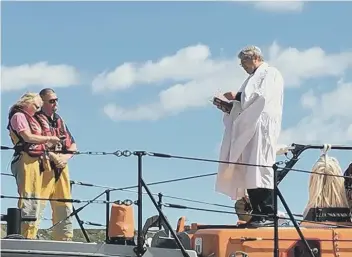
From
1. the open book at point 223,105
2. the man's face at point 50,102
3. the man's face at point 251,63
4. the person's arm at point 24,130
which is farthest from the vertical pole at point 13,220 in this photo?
the man's face at point 251,63

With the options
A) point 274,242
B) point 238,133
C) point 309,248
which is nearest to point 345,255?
→ point 309,248

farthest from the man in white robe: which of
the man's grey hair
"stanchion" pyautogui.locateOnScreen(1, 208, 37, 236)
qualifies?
"stanchion" pyautogui.locateOnScreen(1, 208, 37, 236)

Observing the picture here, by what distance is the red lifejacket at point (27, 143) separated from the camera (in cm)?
762

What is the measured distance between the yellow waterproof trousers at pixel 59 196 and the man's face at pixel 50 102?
0.60 m

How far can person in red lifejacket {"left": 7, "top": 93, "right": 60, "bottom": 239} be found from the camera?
299 inches

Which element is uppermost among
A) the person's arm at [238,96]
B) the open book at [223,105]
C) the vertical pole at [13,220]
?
the person's arm at [238,96]

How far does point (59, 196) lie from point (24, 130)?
2.76ft

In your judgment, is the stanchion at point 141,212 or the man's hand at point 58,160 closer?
the stanchion at point 141,212

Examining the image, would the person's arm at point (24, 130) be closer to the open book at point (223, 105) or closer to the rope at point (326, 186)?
the open book at point (223, 105)

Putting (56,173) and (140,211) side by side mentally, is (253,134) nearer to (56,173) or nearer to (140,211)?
(140,211)

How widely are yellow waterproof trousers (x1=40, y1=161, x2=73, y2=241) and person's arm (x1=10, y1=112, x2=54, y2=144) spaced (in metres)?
0.41

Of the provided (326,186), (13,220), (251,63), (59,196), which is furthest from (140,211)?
(326,186)

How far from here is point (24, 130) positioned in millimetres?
7641

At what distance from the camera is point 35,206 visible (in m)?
7.63
